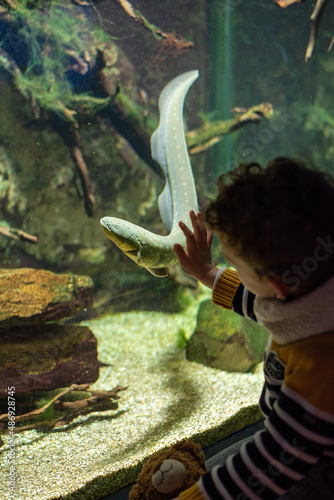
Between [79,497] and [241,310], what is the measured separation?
1.10 metres

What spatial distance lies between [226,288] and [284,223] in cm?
59

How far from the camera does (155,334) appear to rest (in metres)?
2.80

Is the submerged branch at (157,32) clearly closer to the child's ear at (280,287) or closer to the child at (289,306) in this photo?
the child at (289,306)

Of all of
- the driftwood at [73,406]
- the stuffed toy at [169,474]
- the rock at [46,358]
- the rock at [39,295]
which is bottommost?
the driftwood at [73,406]

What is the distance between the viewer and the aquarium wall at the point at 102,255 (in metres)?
1.98

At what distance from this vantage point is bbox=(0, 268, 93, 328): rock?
84.7 inches

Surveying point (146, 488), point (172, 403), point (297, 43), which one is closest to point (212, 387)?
point (172, 403)

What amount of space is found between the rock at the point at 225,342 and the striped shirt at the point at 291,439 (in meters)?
1.73

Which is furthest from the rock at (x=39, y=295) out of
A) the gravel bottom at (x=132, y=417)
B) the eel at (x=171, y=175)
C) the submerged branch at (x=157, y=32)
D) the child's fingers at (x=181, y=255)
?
the submerged branch at (x=157, y=32)

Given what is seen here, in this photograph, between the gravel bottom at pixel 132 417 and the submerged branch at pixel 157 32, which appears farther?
the submerged branch at pixel 157 32

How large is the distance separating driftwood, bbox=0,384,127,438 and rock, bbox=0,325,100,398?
70 mm

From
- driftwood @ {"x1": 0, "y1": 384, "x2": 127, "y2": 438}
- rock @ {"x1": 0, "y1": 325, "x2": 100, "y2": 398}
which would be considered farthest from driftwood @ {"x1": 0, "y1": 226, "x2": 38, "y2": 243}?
driftwood @ {"x1": 0, "y1": 384, "x2": 127, "y2": 438}

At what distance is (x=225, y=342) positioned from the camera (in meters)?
2.66

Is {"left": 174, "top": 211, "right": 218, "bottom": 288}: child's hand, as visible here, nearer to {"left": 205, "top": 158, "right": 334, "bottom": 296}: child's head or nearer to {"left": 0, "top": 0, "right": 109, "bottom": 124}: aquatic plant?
{"left": 205, "top": 158, "right": 334, "bottom": 296}: child's head
